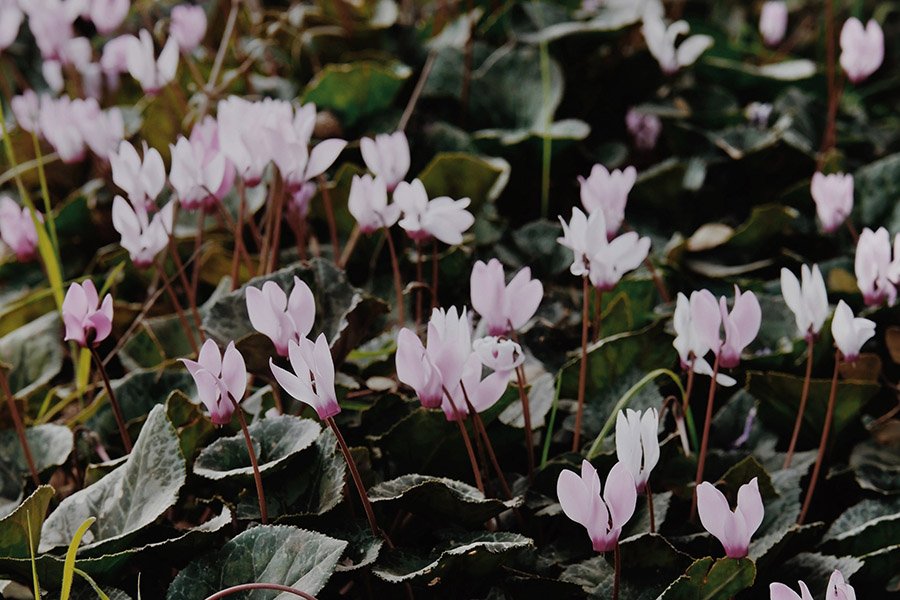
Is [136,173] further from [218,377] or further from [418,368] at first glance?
[418,368]

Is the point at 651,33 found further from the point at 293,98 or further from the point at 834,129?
the point at 293,98

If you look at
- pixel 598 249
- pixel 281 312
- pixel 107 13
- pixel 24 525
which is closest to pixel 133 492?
pixel 24 525

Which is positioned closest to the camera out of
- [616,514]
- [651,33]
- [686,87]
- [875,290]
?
[616,514]

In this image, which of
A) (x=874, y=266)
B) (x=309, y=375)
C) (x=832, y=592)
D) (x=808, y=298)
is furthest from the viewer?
(x=874, y=266)

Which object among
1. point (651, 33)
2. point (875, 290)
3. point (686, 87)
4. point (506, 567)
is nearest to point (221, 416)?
point (506, 567)

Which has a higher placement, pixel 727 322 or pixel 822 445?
pixel 727 322

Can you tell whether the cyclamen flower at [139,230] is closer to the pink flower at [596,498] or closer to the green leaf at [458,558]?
the green leaf at [458,558]

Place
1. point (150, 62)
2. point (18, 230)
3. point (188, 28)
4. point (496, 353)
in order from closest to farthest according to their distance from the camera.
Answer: point (496, 353) → point (18, 230) → point (150, 62) → point (188, 28)

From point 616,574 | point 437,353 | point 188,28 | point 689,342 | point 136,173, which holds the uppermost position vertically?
point 188,28
